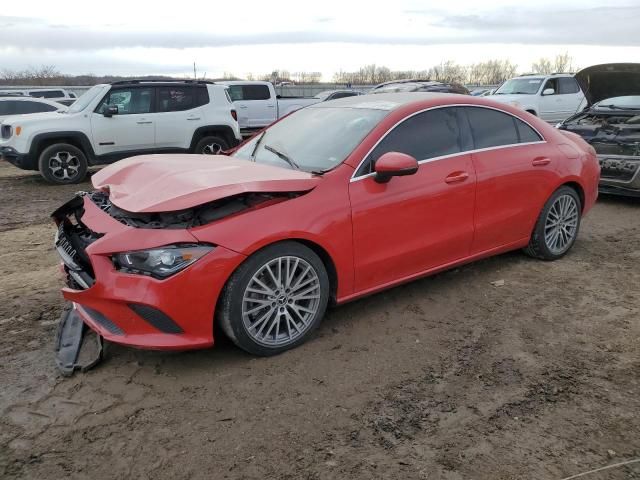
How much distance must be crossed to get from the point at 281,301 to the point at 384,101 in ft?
6.36

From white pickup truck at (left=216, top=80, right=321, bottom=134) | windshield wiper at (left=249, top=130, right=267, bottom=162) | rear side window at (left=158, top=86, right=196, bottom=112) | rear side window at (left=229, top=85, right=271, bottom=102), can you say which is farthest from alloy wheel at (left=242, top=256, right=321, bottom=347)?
rear side window at (left=229, top=85, right=271, bottom=102)

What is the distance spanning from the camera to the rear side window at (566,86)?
16.1 m

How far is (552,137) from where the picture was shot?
16.5ft

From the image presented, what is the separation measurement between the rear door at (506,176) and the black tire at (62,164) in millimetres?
7940

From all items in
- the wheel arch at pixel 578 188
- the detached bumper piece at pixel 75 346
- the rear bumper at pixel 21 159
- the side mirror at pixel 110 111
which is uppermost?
the side mirror at pixel 110 111

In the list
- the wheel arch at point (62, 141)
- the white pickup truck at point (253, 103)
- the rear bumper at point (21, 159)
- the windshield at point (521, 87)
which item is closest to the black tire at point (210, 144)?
the wheel arch at point (62, 141)

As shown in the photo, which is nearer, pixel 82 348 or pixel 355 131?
pixel 82 348

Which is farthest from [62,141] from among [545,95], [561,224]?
[545,95]

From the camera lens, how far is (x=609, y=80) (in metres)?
8.48

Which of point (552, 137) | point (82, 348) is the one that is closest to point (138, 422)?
point (82, 348)

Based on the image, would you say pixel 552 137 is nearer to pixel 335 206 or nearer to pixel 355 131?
pixel 355 131

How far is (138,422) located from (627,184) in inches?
271

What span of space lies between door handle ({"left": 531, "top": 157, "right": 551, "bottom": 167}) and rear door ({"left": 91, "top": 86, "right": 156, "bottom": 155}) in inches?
309

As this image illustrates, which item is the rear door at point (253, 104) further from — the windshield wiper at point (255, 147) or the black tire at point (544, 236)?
the black tire at point (544, 236)
